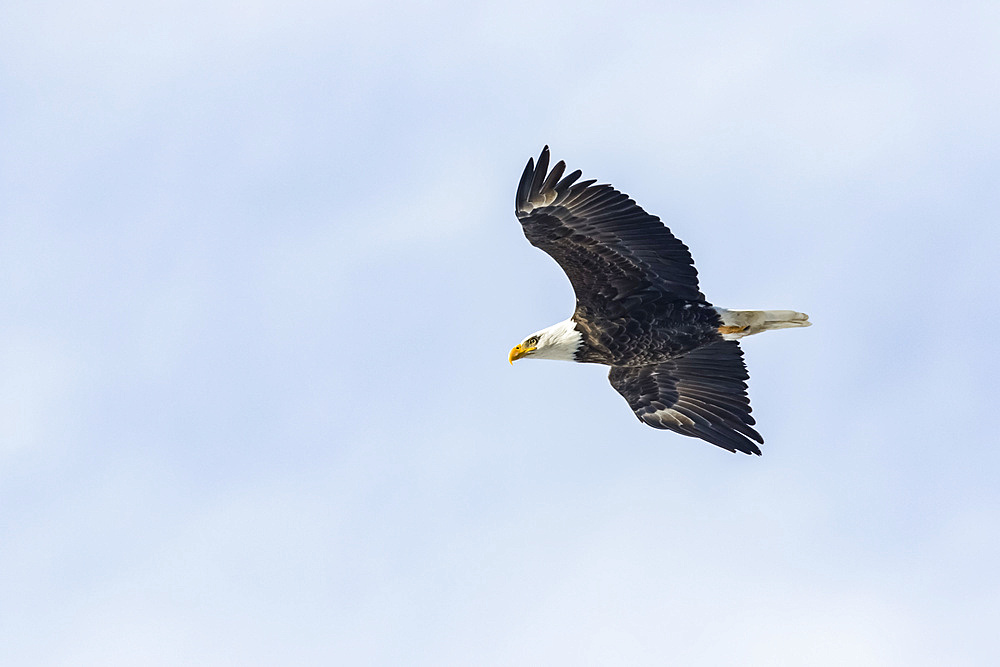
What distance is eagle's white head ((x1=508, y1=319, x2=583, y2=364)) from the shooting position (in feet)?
58.5

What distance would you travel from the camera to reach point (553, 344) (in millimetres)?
17906

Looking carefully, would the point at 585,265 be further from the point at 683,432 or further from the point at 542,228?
the point at 683,432

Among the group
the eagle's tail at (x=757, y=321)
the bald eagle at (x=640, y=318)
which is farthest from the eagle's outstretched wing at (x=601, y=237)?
the eagle's tail at (x=757, y=321)

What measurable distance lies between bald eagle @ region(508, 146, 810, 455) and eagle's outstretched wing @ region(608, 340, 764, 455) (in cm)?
1

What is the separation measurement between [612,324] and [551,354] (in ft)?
2.96

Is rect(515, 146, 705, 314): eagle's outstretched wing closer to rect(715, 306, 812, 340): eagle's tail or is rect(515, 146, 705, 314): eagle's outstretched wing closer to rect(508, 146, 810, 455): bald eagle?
rect(508, 146, 810, 455): bald eagle

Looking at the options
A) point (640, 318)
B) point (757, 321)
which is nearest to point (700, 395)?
point (757, 321)

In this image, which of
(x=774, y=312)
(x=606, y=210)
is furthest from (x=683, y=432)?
(x=606, y=210)

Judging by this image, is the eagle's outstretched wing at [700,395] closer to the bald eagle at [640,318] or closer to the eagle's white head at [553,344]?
the bald eagle at [640,318]

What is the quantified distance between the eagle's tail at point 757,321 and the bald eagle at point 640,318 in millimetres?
12

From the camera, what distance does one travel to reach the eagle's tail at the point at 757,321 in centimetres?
1777

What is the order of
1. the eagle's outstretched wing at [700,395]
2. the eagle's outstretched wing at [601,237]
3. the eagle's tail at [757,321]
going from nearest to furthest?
1. the eagle's outstretched wing at [601,237]
2. the eagle's tail at [757,321]
3. the eagle's outstretched wing at [700,395]

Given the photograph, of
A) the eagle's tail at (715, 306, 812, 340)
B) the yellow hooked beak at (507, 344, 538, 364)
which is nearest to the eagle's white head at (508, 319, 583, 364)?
the yellow hooked beak at (507, 344, 538, 364)

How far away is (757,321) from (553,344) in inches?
98.5
